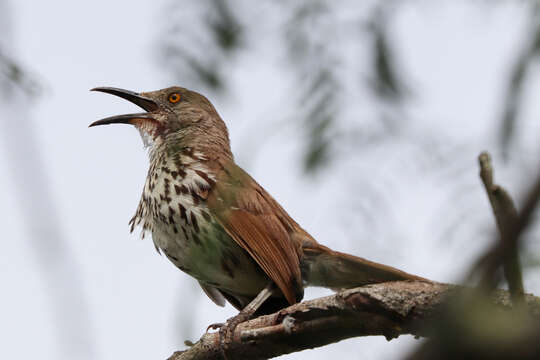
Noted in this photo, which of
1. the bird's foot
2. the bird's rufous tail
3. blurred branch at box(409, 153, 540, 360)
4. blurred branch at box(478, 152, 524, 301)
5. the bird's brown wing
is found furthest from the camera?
the bird's brown wing

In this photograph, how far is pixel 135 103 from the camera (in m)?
5.95

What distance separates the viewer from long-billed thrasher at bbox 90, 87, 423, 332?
174 inches

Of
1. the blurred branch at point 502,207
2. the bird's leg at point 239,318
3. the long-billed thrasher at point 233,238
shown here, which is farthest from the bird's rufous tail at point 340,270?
the blurred branch at point 502,207

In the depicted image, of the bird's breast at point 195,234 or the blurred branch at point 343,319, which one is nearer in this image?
the blurred branch at point 343,319

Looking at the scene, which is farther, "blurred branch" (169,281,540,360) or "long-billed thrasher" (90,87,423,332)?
"long-billed thrasher" (90,87,423,332)

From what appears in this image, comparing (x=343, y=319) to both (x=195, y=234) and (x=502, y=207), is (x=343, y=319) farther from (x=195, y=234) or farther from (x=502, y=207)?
(x=502, y=207)

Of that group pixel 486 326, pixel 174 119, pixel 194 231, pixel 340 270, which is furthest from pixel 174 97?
pixel 486 326

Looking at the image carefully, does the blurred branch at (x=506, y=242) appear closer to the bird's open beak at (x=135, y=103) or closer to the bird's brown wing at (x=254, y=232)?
the bird's brown wing at (x=254, y=232)

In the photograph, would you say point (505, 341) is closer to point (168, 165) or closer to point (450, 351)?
point (450, 351)

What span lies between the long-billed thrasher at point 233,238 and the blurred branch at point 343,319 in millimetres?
600

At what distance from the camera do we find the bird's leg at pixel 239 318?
156 inches

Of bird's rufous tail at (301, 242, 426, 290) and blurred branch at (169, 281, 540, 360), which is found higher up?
bird's rufous tail at (301, 242, 426, 290)

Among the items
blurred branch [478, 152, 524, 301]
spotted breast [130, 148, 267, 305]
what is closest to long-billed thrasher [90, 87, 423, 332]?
spotted breast [130, 148, 267, 305]

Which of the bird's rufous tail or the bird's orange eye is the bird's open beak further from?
the bird's rufous tail
